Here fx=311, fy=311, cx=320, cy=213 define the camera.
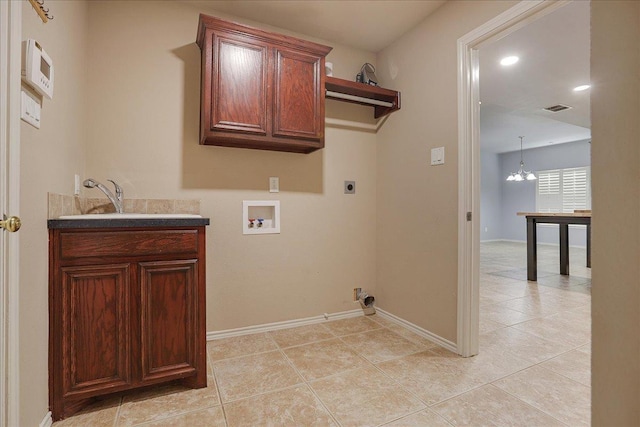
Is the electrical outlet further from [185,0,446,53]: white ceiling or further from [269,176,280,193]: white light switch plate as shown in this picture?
[185,0,446,53]: white ceiling

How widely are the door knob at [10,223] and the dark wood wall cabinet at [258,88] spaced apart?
Result: 1.13m

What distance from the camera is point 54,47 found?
1422 millimetres

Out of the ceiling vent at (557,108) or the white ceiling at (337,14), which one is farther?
the ceiling vent at (557,108)

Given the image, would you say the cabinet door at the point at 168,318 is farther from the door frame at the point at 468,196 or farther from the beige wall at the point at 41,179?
the door frame at the point at 468,196

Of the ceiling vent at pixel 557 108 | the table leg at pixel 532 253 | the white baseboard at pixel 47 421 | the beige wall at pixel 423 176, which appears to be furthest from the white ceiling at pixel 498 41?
the white baseboard at pixel 47 421

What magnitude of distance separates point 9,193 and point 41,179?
0.35m

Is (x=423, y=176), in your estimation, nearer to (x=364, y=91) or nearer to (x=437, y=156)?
(x=437, y=156)

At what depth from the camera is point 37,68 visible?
1176 millimetres

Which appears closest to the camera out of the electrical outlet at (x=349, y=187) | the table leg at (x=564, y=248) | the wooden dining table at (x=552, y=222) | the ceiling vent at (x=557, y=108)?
the electrical outlet at (x=349, y=187)

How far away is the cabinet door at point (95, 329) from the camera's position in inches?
53.7

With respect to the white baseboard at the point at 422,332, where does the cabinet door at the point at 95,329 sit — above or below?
above

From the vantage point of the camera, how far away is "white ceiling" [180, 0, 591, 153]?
7.17ft

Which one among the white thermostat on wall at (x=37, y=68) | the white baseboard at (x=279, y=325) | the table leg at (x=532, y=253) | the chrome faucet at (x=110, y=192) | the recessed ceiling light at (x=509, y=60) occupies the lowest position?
the white baseboard at (x=279, y=325)
